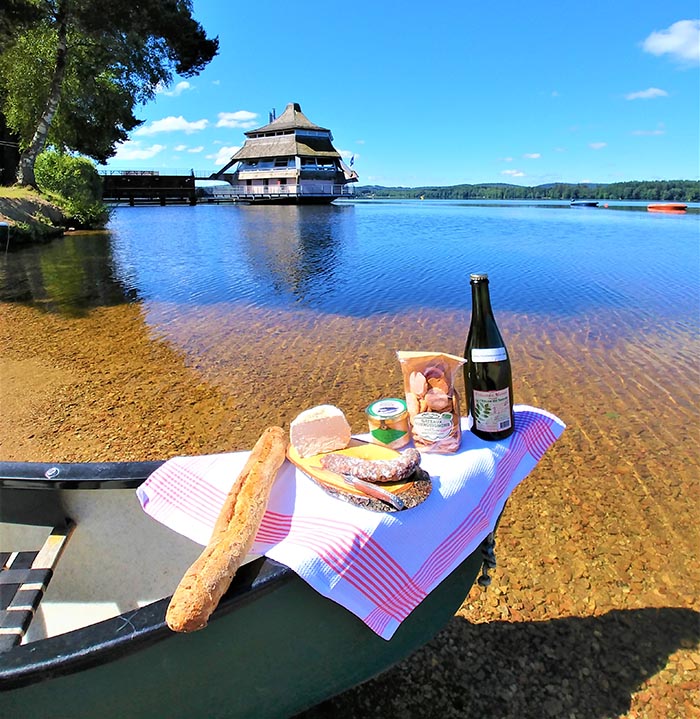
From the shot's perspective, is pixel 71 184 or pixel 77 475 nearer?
pixel 77 475

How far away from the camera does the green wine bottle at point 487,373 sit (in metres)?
2.29

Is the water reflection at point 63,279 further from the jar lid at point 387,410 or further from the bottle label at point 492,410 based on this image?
the bottle label at point 492,410

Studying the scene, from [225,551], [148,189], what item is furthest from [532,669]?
[148,189]

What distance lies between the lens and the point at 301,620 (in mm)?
1811

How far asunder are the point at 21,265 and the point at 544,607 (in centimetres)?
1976

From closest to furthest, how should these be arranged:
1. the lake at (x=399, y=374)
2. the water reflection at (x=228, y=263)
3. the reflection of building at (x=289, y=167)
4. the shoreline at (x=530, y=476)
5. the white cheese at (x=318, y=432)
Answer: the white cheese at (x=318, y=432) < the shoreline at (x=530, y=476) < the lake at (x=399, y=374) < the water reflection at (x=228, y=263) < the reflection of building at (x=289, y=167)

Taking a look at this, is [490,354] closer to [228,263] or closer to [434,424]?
[434,424]

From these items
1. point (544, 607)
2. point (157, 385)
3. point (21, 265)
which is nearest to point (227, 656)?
point (544, 607)

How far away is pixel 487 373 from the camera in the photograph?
2303 millimetres

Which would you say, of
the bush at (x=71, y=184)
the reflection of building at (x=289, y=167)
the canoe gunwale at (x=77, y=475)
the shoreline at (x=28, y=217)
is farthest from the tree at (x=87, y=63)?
the reflection of building at (x=289, y=167)

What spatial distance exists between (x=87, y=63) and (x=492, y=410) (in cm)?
3925

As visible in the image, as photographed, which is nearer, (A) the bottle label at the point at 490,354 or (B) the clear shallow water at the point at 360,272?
(A) the bottle label at the point at 490,354

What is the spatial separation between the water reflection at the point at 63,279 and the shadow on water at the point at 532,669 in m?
11.2

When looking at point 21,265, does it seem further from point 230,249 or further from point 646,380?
point 646,380
